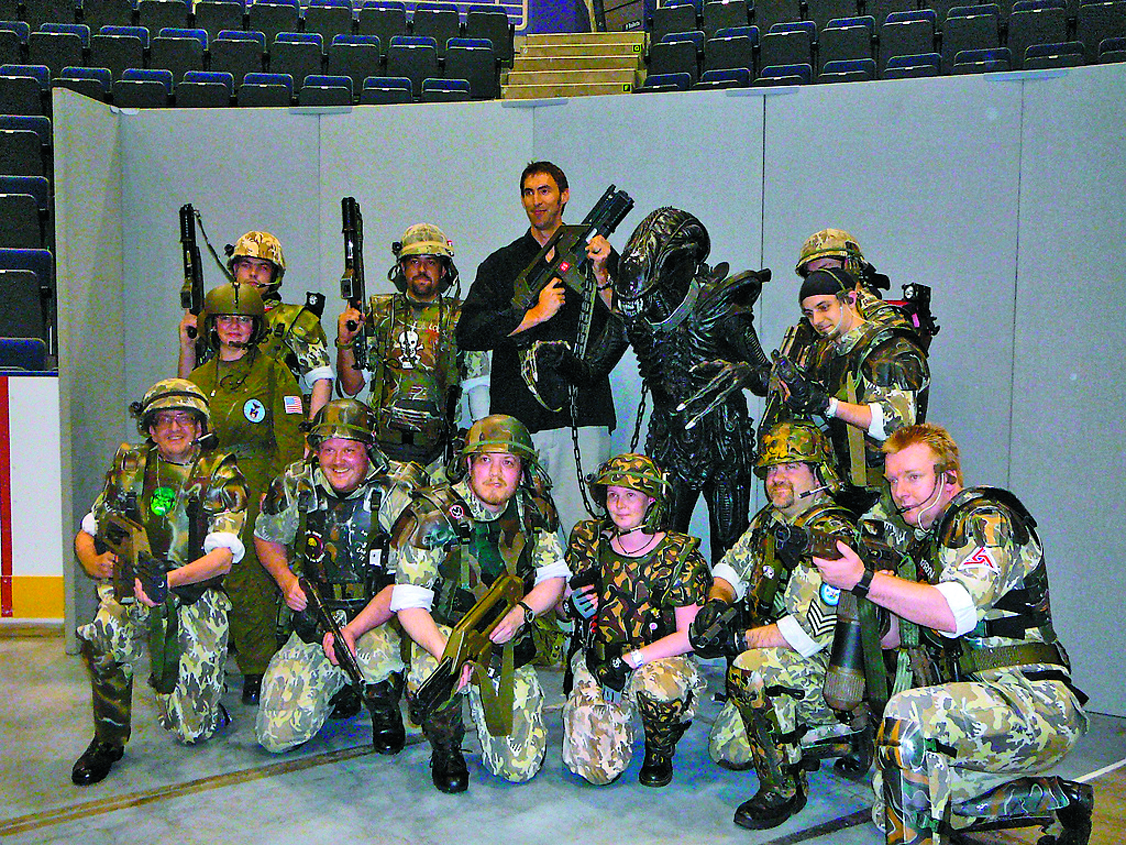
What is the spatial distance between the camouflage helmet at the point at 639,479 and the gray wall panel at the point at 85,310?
3095 mm

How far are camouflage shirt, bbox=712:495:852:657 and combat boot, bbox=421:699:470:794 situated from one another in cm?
112

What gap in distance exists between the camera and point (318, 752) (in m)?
4.08

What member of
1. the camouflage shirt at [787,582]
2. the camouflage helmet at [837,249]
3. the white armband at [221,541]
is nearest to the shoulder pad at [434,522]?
the white armband at [221,541]

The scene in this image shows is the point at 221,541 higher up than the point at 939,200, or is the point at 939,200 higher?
the point at 939,200

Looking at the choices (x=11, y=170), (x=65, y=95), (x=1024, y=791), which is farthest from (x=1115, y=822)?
(x=11, y=170)

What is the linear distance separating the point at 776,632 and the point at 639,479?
0.74m

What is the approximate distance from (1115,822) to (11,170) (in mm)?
8190

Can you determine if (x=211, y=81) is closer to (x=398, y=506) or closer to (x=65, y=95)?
(x=65, y=95)

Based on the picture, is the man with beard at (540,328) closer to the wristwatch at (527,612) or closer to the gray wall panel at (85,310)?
the wristwatch at (527,612)

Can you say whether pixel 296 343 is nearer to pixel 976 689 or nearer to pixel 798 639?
pixel 798 639

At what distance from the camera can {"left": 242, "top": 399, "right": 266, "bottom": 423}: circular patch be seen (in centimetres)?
493

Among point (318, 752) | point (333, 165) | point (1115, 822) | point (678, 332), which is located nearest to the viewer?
point (1115, 822)

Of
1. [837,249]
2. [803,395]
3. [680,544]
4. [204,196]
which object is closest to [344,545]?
[680,544]

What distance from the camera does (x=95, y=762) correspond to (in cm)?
384
